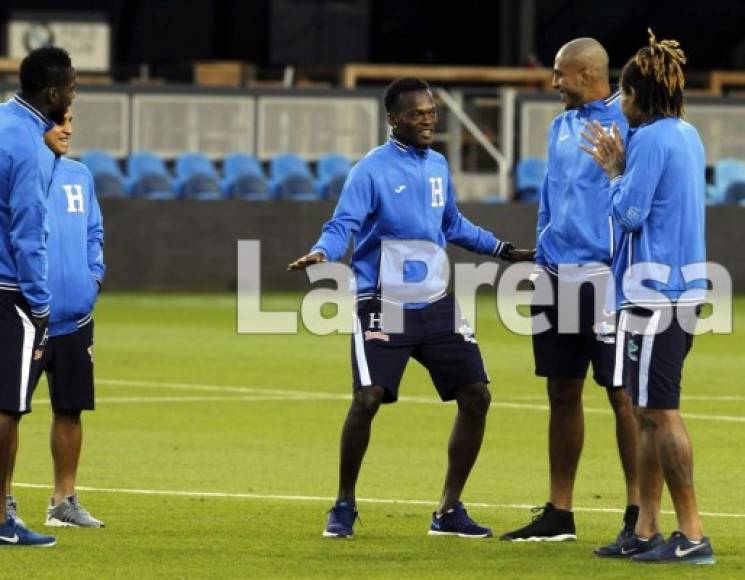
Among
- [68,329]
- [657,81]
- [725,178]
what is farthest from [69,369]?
[725,178]

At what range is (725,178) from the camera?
1276 inches

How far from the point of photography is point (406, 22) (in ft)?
150

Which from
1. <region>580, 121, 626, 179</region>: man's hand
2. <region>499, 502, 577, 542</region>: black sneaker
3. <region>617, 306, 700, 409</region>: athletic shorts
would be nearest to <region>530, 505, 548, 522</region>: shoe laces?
<region>499, 502, 577, 542</region>: black sneaker

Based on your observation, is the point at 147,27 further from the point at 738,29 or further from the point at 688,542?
the point at 688,542

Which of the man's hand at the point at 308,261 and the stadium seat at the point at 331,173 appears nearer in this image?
the man's hand at the point at 308,261

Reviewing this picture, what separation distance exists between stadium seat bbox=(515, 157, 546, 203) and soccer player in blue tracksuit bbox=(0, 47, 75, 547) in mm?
21891

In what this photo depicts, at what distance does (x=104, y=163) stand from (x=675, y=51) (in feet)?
74.3

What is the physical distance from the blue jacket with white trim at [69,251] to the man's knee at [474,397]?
1979mm

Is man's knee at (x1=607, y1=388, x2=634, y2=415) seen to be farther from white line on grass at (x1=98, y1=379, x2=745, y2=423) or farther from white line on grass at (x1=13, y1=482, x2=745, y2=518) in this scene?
white line on grass at (x1=98, y1=379, x2=745, y2=423)

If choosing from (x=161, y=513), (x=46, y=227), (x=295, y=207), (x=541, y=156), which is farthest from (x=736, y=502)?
(x=541, y=156)

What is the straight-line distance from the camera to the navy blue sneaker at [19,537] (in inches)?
395

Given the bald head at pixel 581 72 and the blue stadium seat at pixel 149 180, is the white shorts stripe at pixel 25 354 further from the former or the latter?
the blue stadium seat at pixel 149 180

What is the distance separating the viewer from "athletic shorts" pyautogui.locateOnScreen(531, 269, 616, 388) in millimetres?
10539

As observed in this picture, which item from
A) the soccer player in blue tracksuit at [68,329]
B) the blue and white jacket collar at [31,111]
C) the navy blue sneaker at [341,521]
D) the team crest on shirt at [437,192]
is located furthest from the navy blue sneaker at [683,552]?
the blue and white jacket collar at [31,111]
